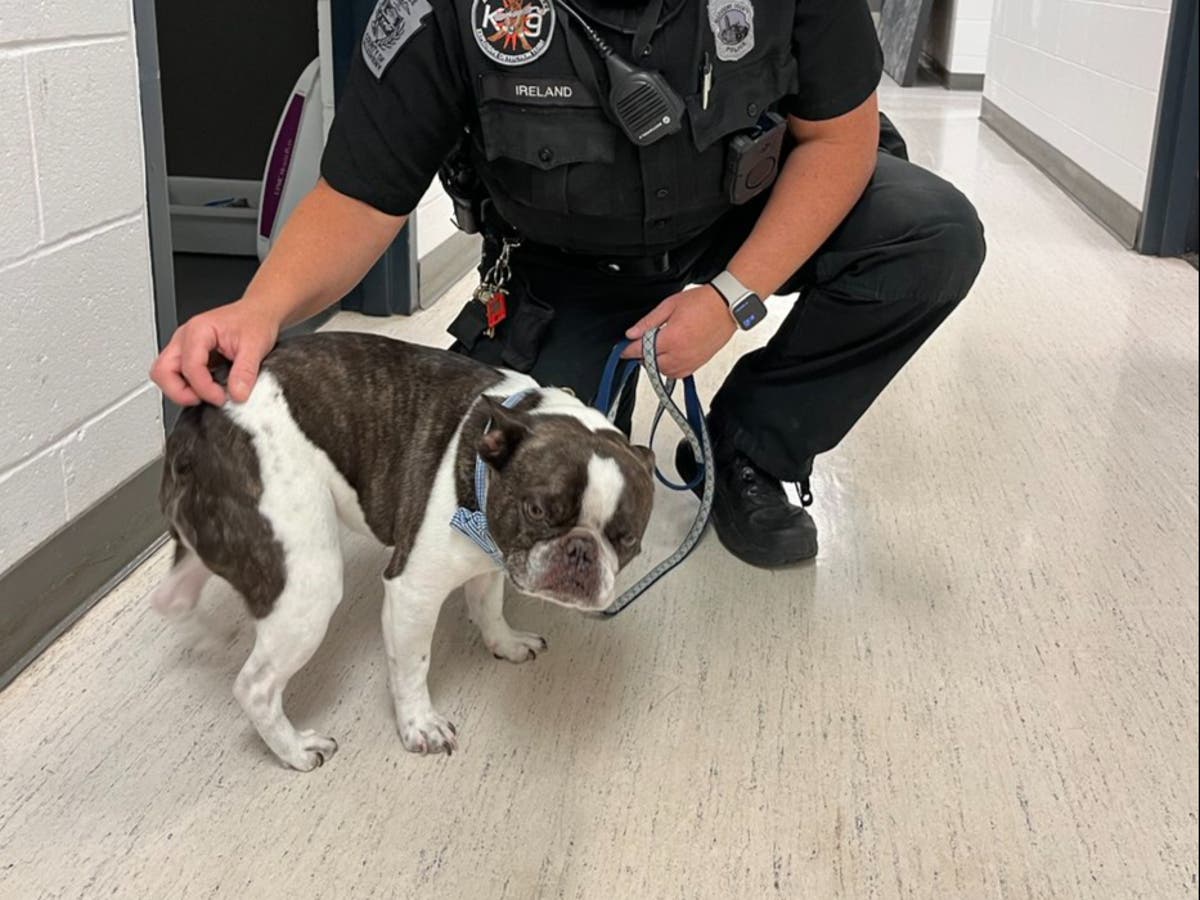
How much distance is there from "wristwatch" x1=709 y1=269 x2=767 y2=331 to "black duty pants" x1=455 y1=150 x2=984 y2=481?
0.74 ft

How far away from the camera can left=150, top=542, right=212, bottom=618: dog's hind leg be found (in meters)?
1.49

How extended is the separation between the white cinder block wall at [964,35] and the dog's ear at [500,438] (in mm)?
7442

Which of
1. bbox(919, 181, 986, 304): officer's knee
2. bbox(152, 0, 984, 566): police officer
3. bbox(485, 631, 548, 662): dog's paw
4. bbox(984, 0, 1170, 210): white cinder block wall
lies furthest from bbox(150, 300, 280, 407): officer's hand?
bbox(984, 0, 1170, 210): white cinder block wall

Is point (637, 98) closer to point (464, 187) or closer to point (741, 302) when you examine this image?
point (741, 302)

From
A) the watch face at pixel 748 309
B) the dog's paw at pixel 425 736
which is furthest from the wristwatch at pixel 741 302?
the dog's paw at pixel 425 736

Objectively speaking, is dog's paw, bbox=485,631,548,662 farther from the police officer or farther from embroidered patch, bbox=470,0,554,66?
embroidered patch, bbox=470,0,554,66

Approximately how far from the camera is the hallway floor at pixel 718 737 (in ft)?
4.18

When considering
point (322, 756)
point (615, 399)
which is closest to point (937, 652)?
point (615, 399)

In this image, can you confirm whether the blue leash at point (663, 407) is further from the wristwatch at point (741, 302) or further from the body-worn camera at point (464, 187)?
the body-worn camera at point (464, 187)

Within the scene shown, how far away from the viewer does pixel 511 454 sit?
51.4 inches

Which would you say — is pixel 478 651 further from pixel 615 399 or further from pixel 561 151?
pixel 561 151

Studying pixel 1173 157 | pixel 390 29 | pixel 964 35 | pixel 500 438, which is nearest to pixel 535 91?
pixel 390 29

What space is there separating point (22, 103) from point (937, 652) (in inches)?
55.9

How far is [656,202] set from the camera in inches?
66.2
